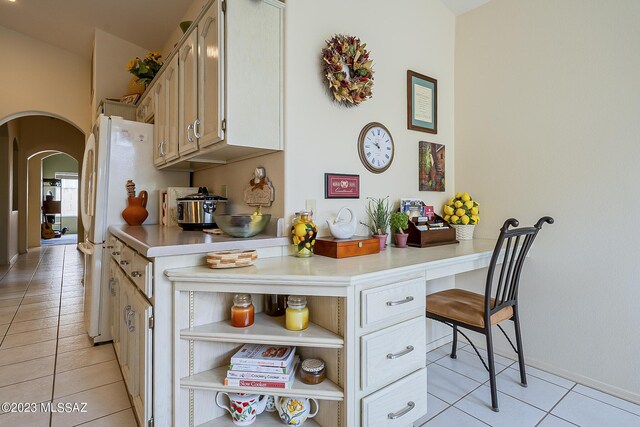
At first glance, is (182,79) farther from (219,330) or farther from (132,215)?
(219,330)

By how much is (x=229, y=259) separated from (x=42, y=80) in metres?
4.98

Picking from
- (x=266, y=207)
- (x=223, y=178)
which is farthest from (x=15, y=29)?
(x=266, y=207)

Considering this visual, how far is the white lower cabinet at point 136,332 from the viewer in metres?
1.33

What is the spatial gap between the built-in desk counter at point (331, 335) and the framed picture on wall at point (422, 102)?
126cm

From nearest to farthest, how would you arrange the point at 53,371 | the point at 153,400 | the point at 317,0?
the point at 153,400
the point at 317,0
the point at 53,371

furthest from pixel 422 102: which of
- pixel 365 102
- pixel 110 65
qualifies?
pixel 110 65

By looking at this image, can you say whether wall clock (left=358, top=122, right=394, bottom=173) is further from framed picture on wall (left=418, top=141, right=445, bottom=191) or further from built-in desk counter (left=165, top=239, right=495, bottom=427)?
built-in desk counter (left=165, top=239, right=495, bottom=427)

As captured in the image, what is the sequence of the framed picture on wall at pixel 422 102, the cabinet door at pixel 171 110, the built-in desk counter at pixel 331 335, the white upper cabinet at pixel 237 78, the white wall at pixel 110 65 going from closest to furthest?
the built-in desk counter at pixel 331 335 → the white upper cabinet at pixel 237 78 → the cabinet door at pixel 171 110 → the framed picture on wall at pixel 422 102 → the white wall at pixel 110 65

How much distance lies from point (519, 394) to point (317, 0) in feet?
8.44

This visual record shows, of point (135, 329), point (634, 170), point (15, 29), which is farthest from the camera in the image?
point (15, 29)

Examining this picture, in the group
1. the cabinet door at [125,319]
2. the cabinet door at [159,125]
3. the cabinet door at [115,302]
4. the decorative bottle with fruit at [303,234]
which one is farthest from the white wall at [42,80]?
the decorative bottle with fruit at [303,234]

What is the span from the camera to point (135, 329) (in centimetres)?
156

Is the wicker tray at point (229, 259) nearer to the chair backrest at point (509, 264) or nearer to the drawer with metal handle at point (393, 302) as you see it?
the drawer with metal handle at point (393, 302)

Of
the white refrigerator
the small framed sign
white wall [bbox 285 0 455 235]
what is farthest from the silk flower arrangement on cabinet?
the white refrigerator
